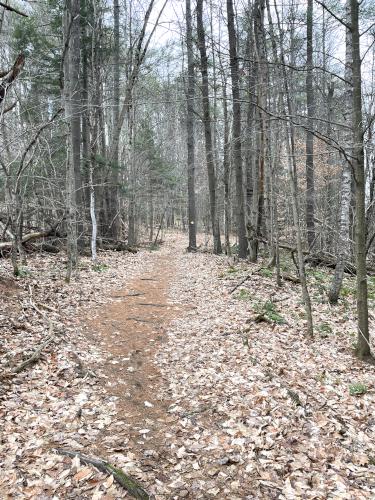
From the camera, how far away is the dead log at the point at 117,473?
3.33m

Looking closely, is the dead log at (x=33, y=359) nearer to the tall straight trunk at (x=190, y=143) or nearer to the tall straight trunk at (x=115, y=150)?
the tall straight trunk at (x=115, y=150)

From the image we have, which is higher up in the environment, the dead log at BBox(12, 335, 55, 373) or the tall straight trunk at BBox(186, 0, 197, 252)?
the tall straight trunk at BBox(186, 0, 197, 252)

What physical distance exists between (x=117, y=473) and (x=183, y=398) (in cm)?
169

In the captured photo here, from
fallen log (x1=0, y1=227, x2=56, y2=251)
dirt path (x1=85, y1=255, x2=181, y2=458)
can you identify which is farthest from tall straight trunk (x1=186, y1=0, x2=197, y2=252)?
dirt path (x1=85, y1=255, x2=181, y2=458)

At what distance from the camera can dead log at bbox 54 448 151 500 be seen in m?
3.33

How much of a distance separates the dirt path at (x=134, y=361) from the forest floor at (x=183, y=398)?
24 mm

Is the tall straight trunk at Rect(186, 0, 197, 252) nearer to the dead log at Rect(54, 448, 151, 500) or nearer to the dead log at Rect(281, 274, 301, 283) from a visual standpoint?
the dead log at Rect(281, 274, 301, 283)

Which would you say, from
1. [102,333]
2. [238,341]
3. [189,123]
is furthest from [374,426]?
[189,123]

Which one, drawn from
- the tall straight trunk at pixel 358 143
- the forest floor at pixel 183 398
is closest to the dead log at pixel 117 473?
the forest floor at pixel 183 398

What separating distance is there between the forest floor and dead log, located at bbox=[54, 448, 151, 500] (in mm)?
58

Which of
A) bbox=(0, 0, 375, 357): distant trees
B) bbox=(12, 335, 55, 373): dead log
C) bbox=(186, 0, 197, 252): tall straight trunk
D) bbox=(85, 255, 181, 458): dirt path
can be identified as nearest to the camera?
bbox=(85, 255, 181, 458): dirt path

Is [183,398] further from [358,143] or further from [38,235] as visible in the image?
[38,235]

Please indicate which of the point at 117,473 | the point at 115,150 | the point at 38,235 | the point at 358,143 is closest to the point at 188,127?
the point at 115,150

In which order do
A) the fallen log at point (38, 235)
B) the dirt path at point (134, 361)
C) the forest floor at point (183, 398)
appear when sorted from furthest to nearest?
the fallen log at point (38, 235), the dirt path at point (134, 361), the forest floor at point (183, 398)
